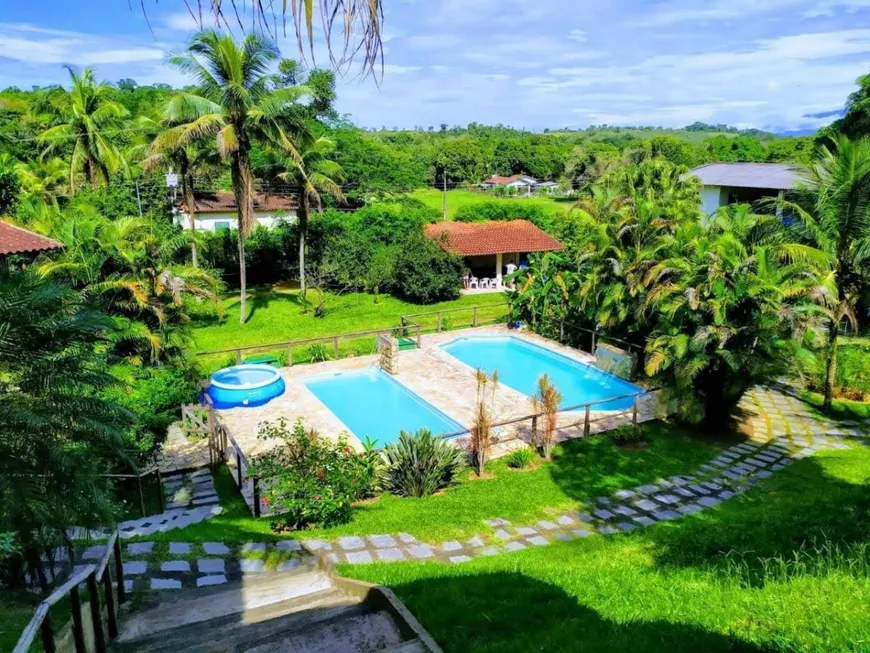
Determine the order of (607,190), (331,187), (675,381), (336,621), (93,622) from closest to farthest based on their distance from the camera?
(93,622) → (336,621) → (675,381) → (607,190) → (331,187)

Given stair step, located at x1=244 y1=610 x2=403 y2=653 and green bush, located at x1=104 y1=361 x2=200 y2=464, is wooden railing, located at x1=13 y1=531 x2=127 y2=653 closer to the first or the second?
stair step, located at x1=244 y1=610 x2=403 y2=653

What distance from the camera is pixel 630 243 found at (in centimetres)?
1784

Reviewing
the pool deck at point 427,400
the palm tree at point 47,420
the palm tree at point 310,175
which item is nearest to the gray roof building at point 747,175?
the pool deck at point 427,400

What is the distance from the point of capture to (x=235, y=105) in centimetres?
2061

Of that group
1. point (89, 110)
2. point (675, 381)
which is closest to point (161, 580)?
point (675, 381)

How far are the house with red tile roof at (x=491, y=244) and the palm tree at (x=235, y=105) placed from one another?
951 centimetres

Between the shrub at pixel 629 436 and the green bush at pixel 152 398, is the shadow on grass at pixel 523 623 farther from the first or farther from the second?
the shrub at pixel 629 436

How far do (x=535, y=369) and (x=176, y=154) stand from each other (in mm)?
15708

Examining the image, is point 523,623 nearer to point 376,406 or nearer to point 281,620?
point 281,620

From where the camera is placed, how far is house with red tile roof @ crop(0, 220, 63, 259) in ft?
36.1

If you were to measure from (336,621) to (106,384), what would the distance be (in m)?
3.10

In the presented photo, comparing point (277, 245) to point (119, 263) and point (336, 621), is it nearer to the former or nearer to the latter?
point (119, 263)

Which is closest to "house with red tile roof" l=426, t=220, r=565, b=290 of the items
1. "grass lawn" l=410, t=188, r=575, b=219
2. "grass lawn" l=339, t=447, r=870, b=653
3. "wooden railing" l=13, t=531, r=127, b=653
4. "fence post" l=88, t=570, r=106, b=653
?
"grass lawn" l=339, t=447, r=870, b=653

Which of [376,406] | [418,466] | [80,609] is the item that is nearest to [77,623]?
[80,609]
